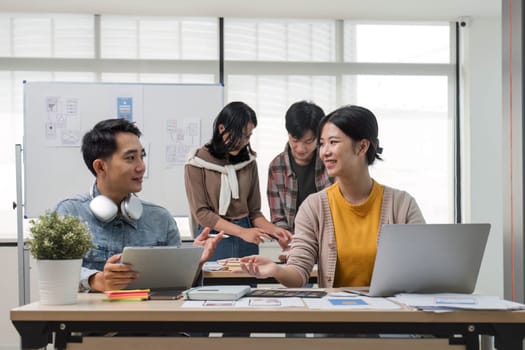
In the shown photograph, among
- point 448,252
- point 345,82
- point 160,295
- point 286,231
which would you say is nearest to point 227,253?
point 286,231

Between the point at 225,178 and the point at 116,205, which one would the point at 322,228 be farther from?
the point at 225,178

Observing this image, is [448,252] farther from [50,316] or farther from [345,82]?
[345,82]

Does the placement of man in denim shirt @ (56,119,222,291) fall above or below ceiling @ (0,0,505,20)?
below

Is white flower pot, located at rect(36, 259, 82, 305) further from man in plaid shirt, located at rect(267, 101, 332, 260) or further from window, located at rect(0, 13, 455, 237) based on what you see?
window, located at rect(0, 13, 455, 237)

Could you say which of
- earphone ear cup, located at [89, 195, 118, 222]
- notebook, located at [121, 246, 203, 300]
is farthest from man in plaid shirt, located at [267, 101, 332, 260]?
notebook, located at [121, 246, 203, 300]

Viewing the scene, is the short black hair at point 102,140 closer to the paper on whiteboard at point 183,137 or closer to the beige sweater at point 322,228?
the beige sweater at point 322,228

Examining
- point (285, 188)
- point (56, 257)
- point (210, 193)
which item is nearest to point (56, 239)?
point (56, 257)

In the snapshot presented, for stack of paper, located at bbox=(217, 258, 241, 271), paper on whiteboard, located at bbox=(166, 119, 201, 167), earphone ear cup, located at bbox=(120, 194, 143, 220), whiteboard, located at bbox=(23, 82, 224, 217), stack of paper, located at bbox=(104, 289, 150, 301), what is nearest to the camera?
stack of paper, located at bbox=(104, 289, 150, 301)

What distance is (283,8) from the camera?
5762mm

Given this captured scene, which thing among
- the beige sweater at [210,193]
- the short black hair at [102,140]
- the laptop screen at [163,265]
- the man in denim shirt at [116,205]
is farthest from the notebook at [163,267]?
the beige sweater at [210,193]

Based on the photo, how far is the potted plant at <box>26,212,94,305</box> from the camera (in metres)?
1.89

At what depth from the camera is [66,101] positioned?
512 centimetres

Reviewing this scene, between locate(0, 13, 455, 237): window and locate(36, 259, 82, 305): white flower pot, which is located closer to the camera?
locate(36, 259, 82, 305): white flower pot

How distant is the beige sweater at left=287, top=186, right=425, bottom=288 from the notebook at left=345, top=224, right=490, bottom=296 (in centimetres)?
44
